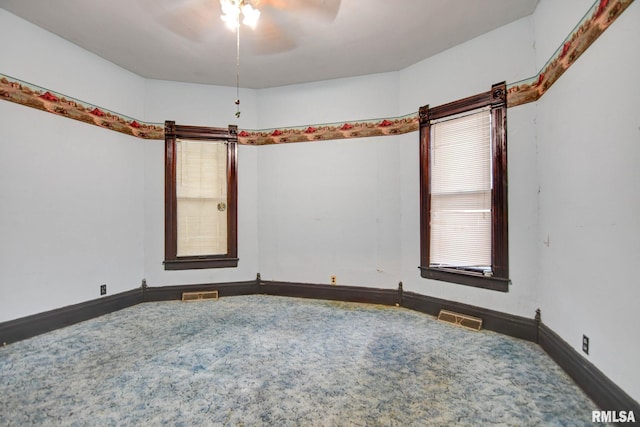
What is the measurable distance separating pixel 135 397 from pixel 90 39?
3455mm

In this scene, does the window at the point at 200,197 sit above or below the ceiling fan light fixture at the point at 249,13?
below

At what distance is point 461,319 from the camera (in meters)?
3.09

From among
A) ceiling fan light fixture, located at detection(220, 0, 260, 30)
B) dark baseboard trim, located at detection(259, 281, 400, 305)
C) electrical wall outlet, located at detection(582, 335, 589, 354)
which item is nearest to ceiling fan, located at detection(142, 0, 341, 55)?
ceiling fan light fixture, located at detection(220, 0, 260, 30)

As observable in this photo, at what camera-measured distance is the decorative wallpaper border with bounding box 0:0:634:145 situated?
1.88 m

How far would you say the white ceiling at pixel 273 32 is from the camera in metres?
2.59

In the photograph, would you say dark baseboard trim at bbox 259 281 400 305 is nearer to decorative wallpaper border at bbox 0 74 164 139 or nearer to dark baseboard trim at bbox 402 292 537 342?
dark baseboard trim at bbox 402 292 537 342

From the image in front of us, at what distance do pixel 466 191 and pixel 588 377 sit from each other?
1808 millimetres

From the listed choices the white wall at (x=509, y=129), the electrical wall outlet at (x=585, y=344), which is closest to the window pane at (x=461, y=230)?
the white wall at (x=509, y=129)

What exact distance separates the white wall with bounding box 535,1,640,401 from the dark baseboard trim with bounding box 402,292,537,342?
0.22m

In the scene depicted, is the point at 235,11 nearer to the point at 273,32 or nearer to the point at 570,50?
the point at 273,32

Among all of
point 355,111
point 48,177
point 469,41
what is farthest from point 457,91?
point 48,177

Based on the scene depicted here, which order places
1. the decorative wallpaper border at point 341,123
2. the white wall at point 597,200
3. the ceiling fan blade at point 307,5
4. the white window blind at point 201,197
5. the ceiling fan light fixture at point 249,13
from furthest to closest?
the white window blind at point 201,197
the ceiling fan blade at point 307,5
the ceiling fan light fixture at point 249,13
the decorative wallpaper border at point 341,123
the white wall at point 597,200

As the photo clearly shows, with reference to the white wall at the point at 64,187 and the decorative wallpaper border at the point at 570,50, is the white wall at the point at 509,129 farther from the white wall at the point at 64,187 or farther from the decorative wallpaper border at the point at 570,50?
the white wall at the point at 64,187

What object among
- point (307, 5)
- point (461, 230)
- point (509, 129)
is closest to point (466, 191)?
point (461, 230)
